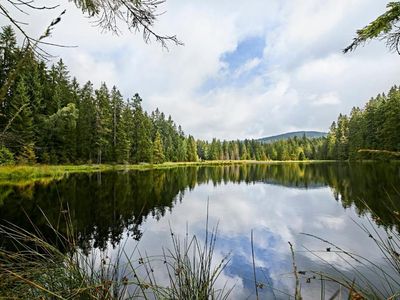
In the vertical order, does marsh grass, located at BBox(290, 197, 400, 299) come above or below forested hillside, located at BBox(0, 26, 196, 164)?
below

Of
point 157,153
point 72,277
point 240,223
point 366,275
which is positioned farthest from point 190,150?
point 72,277

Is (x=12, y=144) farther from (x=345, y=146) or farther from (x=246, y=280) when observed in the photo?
(x=345, y=146)

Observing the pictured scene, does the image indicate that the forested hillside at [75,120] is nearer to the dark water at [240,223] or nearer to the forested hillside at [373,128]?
the dark water at [240,223]

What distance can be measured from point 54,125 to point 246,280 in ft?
109

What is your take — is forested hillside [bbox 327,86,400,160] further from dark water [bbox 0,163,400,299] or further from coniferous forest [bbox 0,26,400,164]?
dark water [bbox 0,163,400,299]

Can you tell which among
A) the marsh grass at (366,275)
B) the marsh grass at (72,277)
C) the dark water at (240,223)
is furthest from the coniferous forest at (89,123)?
the marsh grass at (72,277)

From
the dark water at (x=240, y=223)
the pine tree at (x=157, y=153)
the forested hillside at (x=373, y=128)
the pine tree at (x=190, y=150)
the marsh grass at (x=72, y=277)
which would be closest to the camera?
the marsh grass at (x=72, y=277)

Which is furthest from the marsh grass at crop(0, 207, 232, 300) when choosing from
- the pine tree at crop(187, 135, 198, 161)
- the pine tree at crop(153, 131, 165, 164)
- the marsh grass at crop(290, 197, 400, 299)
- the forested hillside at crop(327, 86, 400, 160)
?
the pine tree at crop(187, 135, 198, 161)

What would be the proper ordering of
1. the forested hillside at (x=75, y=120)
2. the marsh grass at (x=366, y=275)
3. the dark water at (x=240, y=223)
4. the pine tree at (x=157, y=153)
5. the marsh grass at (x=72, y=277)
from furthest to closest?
the pine tree at (x=157, y=153) → the forested hillside at (x=75, y=120) → the dark water at (x=240, y=223) → the marsh grass at (x=72, y=277) → the marsh grass at (x=366, y=275)

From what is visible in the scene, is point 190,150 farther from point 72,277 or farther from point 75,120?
point 72,277

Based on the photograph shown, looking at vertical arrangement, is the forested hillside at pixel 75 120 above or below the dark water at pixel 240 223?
above

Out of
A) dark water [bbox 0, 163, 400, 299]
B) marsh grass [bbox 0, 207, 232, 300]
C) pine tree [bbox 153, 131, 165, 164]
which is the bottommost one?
dark water [bbox 0, 163, 400, 299]

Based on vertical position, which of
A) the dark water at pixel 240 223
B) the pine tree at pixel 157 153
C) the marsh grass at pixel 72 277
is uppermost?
the pine tree at pixel 157 153

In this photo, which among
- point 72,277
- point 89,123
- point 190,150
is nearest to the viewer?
point 72,277
